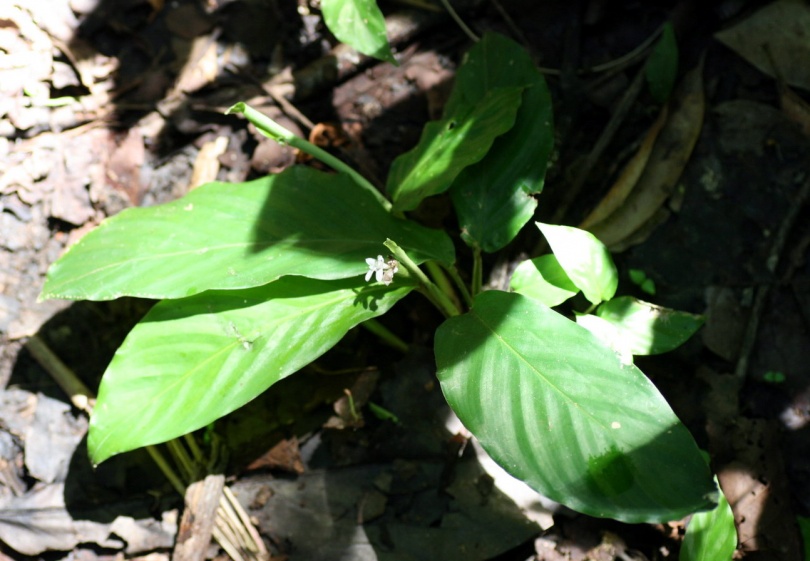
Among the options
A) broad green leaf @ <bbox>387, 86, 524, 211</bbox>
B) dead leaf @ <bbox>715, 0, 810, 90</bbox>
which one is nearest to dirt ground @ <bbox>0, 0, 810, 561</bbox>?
dead leaf @ <bbox>715, 0, 810, 90</bbox>

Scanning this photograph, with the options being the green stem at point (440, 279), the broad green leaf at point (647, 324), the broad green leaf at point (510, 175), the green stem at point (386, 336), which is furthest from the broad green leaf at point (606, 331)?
the green stem at point (386, 336)

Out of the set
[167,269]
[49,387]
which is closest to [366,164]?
[167,269]

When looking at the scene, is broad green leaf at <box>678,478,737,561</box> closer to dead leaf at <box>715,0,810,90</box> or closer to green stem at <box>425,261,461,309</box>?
green stem at <box>425,261,461,309</box>

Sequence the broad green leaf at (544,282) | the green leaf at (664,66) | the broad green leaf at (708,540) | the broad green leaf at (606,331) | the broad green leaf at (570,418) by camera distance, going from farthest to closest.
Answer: the green leaf at (664,66), the broad green leaf at (544,282), the broad green leaf at (606,331), the broad green leaf at (708,540), the broad green leaf at (570,418)

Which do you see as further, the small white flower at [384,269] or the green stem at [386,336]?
the green stem at [386,336]

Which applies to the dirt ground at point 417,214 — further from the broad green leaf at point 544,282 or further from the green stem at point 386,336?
the broad green leaf at point 544,282

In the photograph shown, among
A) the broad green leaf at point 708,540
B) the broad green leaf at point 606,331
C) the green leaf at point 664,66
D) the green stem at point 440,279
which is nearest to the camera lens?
the broad green leaf at point 708,540
